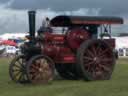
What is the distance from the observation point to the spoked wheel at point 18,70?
1670 cm

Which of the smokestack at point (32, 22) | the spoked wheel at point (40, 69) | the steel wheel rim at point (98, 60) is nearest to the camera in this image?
the spoked wheel at point (40, 69)

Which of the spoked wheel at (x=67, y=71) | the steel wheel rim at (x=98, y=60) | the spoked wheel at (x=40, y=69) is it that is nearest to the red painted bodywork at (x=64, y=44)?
the steel wheel rim at (x=98, y=60)

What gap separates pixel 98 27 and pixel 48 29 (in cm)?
226

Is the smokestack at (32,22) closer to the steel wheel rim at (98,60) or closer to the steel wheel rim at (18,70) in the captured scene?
the steel wheel rim at (18,70)

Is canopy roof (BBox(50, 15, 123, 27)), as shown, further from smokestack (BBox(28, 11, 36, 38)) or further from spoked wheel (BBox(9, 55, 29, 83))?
spoked wheel (BBox(9, 55, 29, 83))

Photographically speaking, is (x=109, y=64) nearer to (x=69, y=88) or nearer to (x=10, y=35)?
(x=69, y=88)

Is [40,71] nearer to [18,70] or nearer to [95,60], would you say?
[18,70]

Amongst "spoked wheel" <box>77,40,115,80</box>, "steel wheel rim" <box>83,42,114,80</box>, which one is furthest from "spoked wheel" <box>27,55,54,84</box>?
"steel wheel rim" <box>83,42,114,80</box>

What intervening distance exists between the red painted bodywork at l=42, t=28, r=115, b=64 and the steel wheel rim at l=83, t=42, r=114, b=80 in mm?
439

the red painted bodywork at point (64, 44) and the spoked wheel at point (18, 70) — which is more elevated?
the red painted bodywork at point (64, 44)

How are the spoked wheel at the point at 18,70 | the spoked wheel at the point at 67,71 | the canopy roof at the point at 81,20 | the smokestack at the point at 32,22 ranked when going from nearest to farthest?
the smokestack at the point at 32,22
the spoked wheel at the point at 18,70
the canopy roof at the point at 81,20
the spoked wheel at the point at 67,71

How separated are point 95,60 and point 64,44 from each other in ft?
4.15

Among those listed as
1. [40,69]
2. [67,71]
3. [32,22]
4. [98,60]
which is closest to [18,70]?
[40,69]

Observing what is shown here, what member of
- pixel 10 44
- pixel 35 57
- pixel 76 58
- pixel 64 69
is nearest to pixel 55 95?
pixel 35 57
